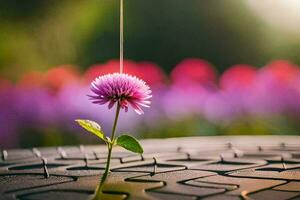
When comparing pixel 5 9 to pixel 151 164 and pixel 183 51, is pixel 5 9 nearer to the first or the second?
pixel 183 51

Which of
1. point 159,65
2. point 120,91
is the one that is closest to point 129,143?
point 120,91

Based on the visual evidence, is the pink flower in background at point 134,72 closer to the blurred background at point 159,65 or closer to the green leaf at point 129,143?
the blurred background at point 159,65

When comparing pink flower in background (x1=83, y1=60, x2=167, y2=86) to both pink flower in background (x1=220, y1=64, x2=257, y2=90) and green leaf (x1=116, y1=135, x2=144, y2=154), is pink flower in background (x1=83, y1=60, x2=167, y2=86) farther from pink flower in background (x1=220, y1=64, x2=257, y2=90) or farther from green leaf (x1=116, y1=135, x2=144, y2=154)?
green leaf (x1=116, y1=135, x2=144, y2=154)

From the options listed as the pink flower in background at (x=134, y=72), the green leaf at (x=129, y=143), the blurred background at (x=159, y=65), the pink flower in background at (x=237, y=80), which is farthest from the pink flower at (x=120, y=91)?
the pink flower in background at (x=237, y=80)

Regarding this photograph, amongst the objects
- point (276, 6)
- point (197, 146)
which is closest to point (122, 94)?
point (197, 146)

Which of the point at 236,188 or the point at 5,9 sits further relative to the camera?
the point at 5,9

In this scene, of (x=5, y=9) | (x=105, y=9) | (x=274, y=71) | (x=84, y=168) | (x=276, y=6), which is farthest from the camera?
Result: (x=276, y=6)
